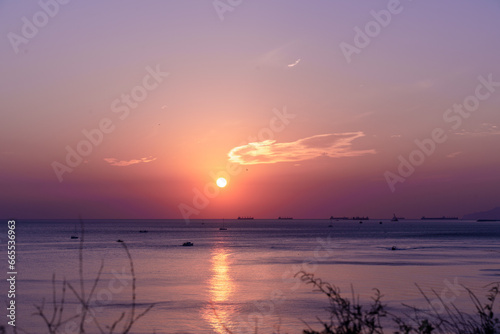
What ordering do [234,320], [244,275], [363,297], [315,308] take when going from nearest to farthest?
1. [234,320]
2. [315,308]
3. [363,297]
4. [244,275]

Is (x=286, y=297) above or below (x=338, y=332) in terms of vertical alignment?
below

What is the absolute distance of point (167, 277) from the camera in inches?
1762

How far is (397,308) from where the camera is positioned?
28.8m

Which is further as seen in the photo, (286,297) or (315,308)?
(286,297)

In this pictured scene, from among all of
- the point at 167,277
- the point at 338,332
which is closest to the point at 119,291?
the point at 167,277

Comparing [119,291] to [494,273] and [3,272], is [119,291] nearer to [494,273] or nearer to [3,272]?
[3,272]

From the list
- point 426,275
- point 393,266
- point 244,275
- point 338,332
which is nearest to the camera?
point 338,332

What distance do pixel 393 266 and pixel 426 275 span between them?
8.12 metres

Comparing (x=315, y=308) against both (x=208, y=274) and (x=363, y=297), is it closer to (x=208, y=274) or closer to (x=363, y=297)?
(x=363, y=297)

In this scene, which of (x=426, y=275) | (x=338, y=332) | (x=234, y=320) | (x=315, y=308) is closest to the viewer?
(x=338, y=332)

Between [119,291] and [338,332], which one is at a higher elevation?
[338,332]

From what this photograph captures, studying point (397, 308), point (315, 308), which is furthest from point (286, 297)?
point (397, 308)

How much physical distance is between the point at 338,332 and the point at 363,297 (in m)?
28.8

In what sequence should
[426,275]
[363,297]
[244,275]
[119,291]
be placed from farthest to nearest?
[244,275]
[426,275]
[119,291]
[363,297]
